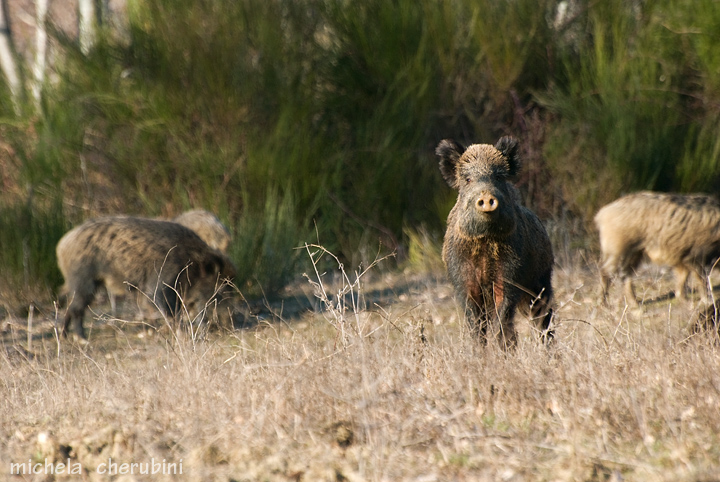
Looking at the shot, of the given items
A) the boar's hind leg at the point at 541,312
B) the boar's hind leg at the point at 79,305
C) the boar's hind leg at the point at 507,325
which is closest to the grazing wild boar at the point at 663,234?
the boar's hind leg at the point at 541,312

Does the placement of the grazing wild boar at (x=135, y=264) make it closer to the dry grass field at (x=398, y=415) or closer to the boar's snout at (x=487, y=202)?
the dry grass field at (x=398, y=415)

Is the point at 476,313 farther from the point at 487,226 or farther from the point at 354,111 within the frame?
the point at 354,111

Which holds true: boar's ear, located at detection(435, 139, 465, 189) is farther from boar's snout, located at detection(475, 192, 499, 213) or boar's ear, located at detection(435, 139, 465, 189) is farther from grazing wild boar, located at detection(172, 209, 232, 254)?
grazing wild boar, located at detection(172, 209, 232, 254)

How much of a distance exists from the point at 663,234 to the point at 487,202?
13.0 feet

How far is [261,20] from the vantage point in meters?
9.05

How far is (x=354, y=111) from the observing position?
9.84 m

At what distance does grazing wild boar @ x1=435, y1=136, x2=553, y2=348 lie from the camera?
3891 millimetres

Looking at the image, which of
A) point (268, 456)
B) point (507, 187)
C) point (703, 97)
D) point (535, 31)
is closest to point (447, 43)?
point (535, 31)

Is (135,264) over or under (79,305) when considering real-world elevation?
over

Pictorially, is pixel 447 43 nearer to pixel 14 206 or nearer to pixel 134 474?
pixel 14 206

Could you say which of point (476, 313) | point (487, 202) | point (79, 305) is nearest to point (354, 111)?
point (79, 305)

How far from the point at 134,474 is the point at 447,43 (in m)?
7.39

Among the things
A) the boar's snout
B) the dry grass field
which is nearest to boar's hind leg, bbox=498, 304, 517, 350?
the dry grass field

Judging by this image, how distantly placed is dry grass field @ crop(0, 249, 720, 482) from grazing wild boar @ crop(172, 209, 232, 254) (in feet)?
11.5
